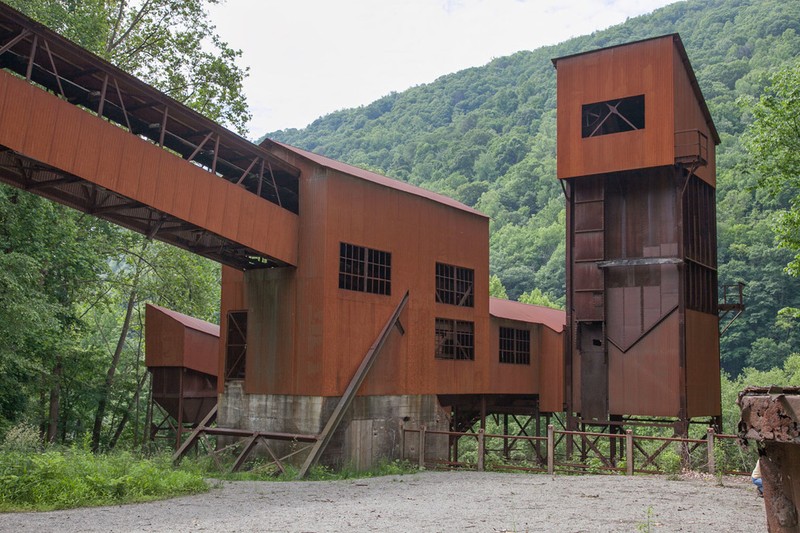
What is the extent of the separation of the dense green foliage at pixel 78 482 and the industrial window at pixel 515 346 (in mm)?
14988

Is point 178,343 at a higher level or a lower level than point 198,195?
lower

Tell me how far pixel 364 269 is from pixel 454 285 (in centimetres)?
467

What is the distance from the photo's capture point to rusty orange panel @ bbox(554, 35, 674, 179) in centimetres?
2462

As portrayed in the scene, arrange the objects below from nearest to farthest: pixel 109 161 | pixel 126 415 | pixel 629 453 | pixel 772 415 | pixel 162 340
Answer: pixel 772 415
pixel 109 161
pixel 629 453
pixel 162 340
pixel 126 415

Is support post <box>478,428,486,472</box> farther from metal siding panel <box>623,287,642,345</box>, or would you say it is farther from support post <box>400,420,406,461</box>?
metal siding panel <box>623,287,642,345</box>

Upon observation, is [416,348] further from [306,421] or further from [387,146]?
[387,146]

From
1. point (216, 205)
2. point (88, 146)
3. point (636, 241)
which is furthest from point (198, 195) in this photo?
point (636, 241)

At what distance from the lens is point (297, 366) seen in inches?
829

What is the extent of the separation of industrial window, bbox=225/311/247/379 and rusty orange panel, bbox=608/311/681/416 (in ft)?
38.2

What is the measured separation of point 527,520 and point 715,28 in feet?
385

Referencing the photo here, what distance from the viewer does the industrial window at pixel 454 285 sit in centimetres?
2558

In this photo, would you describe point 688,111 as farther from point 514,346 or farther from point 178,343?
point 178,343

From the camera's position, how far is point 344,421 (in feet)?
69.7

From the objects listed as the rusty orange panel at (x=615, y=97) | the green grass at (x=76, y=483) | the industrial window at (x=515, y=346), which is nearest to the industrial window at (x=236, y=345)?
the green grass at (x=76, y=483)
